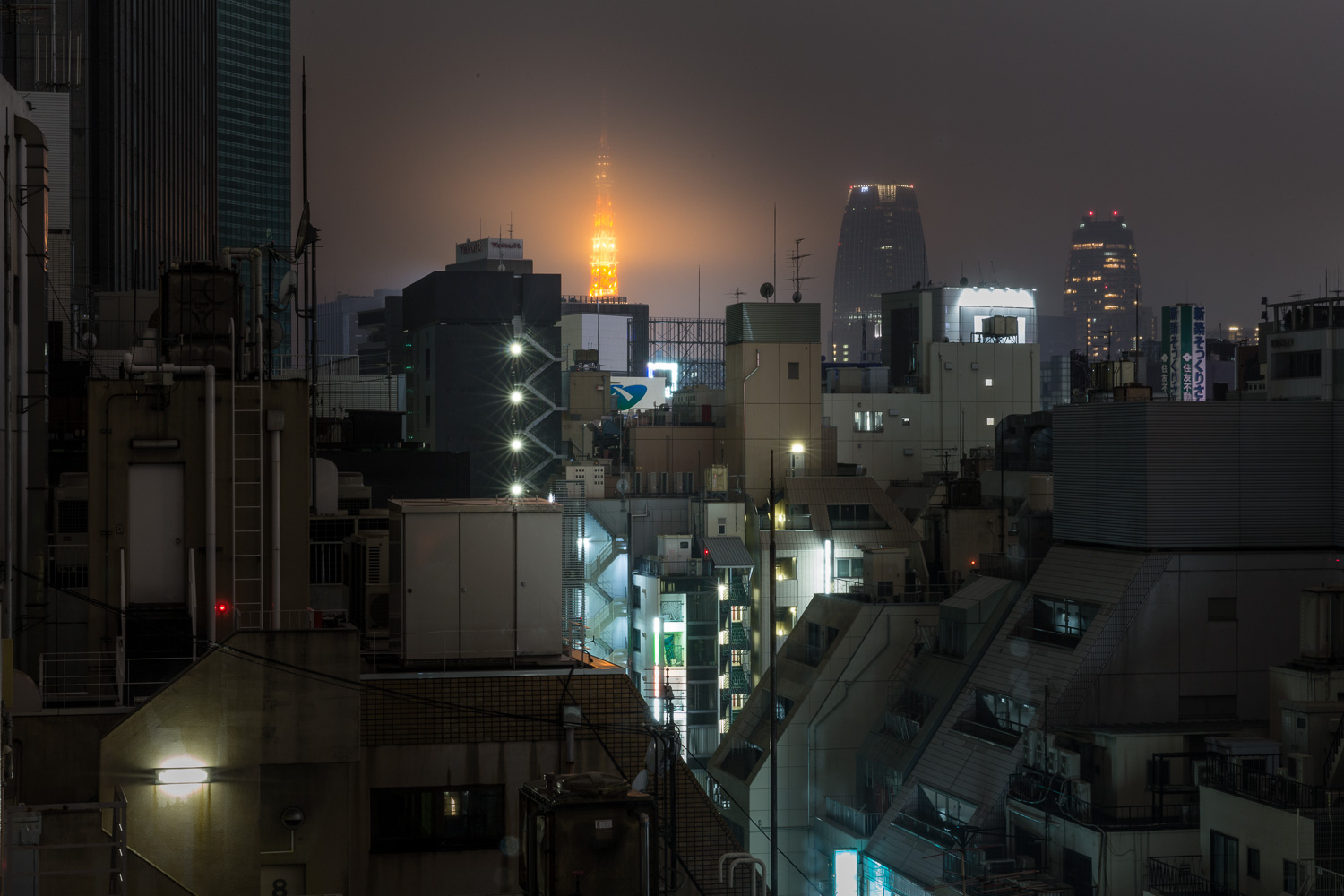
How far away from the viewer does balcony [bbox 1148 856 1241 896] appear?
26.3 metres

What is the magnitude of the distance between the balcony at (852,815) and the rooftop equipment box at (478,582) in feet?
66.6

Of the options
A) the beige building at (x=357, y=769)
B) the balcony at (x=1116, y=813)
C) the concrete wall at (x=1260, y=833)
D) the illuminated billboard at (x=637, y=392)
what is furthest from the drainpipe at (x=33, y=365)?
the illuminated billboard at (x=637, y=392)

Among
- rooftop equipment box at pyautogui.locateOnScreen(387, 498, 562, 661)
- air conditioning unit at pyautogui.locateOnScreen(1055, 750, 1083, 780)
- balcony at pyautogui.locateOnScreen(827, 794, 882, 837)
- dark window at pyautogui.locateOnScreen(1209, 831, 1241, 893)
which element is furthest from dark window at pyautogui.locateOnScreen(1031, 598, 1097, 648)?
rooftop equipment box at pyautogui.locateOnScreen(387, 498, 562, 661)

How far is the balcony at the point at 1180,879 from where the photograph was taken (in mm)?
26328

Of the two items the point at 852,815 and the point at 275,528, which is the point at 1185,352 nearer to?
the point at 852,815

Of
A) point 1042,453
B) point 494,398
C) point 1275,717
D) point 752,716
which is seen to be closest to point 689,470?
point 494,398

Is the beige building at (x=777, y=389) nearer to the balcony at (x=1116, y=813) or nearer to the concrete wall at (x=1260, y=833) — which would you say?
the balcony at (x=1116, y=813)

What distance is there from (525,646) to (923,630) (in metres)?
27.1

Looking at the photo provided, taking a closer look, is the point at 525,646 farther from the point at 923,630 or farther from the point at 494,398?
the point at 494,398

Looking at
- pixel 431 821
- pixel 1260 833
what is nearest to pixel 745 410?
pixel 1260 833

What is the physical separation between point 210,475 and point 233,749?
3.94 m

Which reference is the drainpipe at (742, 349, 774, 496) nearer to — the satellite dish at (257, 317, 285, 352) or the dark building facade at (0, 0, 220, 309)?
the dark building facade at (0, 0, 220, 309)

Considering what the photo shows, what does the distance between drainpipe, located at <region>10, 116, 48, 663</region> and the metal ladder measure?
4501mm

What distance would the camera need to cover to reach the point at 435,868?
1638 centimetres
